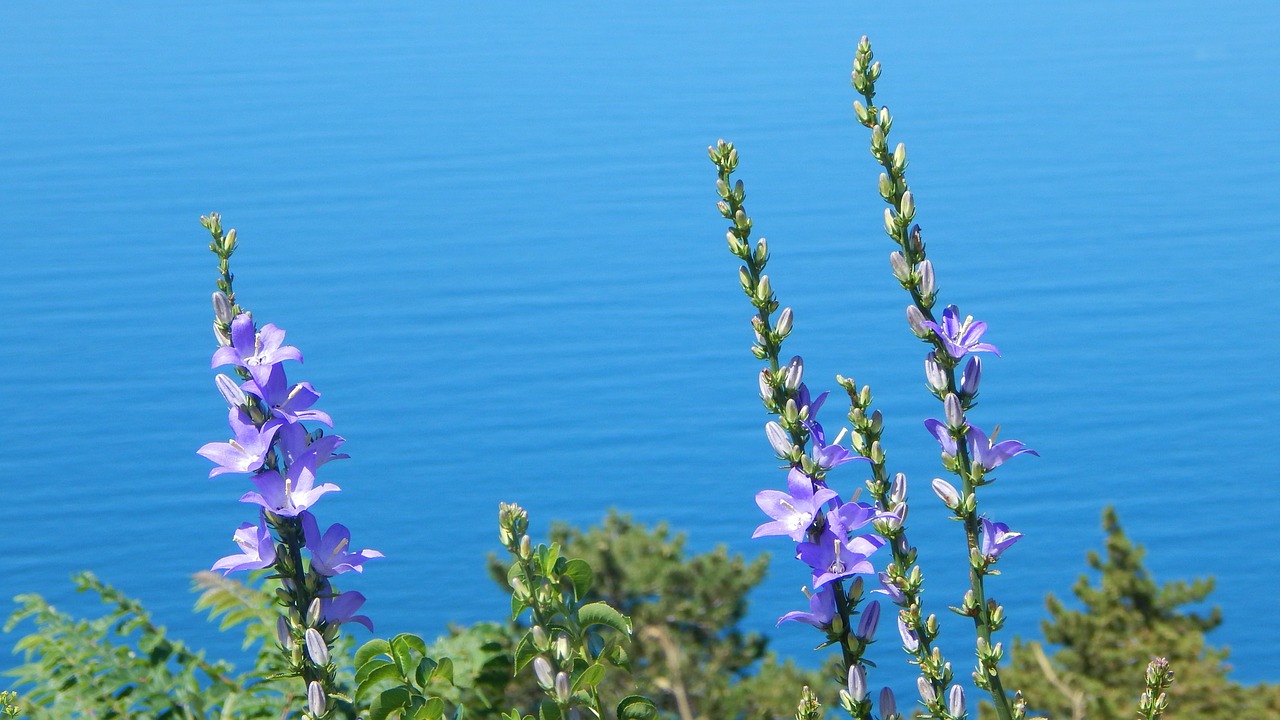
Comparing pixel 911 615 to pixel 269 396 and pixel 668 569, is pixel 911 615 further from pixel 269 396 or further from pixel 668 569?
pixel 668 569

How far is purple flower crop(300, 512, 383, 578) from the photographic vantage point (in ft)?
3.57

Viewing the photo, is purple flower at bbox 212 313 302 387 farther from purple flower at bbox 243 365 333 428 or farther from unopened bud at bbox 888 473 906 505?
unopened bud at bbox 888 473 906 505

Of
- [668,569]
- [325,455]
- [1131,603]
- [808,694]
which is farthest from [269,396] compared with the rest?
[1131,603]

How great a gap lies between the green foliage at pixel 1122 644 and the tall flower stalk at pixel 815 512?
3185mm

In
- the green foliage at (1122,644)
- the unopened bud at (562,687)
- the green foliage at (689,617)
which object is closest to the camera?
the unopened bud at (562,687)

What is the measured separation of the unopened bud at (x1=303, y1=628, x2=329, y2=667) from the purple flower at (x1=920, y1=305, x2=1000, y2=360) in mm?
566

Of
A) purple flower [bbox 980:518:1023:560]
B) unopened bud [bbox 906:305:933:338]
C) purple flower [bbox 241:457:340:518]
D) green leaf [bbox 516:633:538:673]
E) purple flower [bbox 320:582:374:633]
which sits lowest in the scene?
green leaf [bbox 516:633:538:673]

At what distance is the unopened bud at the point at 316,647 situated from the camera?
995 mm

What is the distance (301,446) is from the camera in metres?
1.09

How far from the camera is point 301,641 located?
1033 millimetres

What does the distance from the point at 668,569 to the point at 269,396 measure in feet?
9.50

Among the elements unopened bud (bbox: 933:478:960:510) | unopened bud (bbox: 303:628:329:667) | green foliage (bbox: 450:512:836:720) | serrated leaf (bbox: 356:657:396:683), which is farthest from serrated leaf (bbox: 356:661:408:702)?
green foliage (bbox: 450:512:836:720)

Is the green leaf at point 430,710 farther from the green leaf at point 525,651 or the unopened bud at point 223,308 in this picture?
the unopened bud at point 223,308

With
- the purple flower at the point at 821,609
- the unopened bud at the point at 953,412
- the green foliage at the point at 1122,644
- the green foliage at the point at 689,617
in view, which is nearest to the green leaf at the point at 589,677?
the purple flower at the point at 821,609
